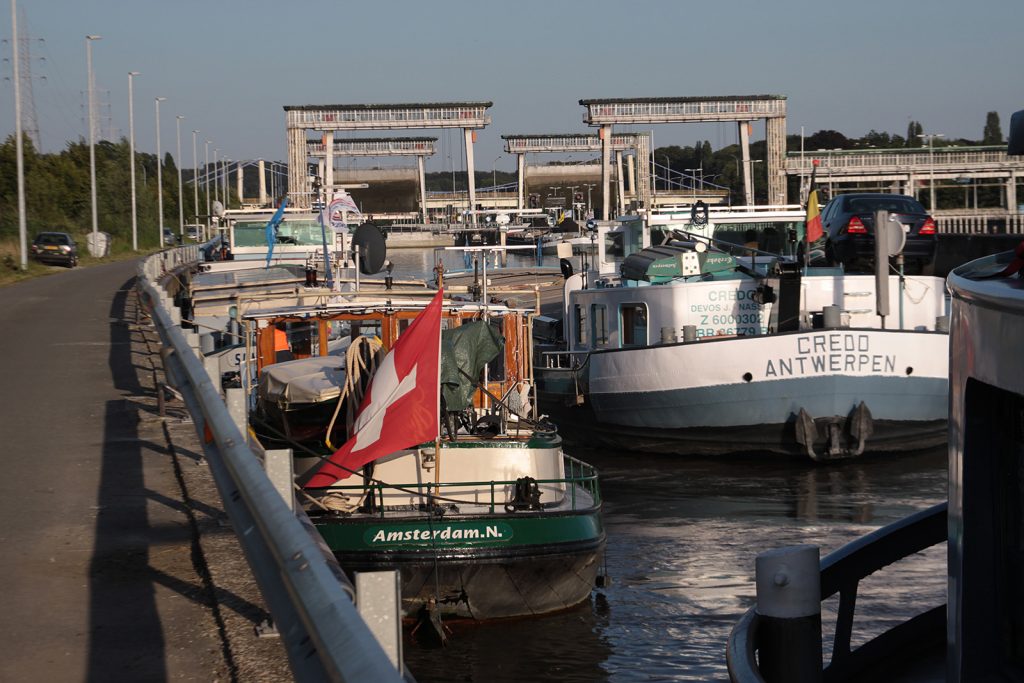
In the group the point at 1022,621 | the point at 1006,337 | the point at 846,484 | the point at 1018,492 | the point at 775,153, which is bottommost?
the point at 846,484

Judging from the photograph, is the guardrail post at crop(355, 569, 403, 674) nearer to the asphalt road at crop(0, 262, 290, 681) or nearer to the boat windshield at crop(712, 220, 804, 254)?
the asphalt road at crop(0, 262, 290, 681)

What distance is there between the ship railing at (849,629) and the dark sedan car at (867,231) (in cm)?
2070

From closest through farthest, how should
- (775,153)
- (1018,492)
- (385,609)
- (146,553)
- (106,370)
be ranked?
1. (385,609)
2. (1018,492)
3. (146,553)
4. (106,370)
5. (775,153)

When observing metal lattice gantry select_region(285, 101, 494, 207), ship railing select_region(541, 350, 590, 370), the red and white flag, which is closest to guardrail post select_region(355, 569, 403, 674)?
the red and white flag

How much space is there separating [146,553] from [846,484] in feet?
52.7

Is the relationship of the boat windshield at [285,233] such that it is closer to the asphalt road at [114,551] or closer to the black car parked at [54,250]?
the asphalt road at [114,551]

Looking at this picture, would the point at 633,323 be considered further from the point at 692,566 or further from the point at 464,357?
the point at 464,357

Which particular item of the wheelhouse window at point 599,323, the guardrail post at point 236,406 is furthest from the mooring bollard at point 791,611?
the wheelhouse window at point 599,323

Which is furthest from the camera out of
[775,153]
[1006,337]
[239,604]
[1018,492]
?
[775,153]

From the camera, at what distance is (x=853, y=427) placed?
22.7 m

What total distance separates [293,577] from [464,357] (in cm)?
1022

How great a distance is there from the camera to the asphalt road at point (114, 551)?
18.2 ft

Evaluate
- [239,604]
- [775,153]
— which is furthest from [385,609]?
[775,153]

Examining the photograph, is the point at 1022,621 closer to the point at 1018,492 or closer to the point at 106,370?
the point at 1018,492
